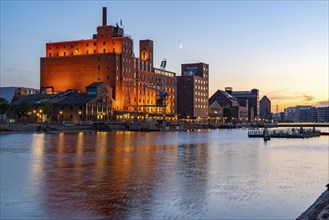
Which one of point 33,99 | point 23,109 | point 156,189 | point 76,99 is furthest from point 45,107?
point 156,189

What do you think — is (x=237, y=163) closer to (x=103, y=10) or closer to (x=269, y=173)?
(x=269, y=173)

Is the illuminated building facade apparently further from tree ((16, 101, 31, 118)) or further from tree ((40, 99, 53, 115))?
tree ((16, 101, 31, 118))

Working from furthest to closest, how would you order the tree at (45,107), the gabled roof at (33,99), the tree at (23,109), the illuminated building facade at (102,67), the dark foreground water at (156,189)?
the illuminated building facade at (102,67)
the gabled roof at (33,99)
the tree at (45,107)
the tree at (23,109)
the dark foreground water at (156,189)

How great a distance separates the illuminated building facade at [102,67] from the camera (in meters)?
173

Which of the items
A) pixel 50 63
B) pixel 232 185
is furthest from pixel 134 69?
pixel 232 185

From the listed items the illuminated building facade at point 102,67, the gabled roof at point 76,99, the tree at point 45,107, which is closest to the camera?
the tree at point 45,107

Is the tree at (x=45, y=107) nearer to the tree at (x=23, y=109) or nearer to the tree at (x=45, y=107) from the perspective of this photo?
the tree at (x=45, y=107)

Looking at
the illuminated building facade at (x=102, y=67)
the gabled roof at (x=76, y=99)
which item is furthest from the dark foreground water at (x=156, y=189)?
the illuminated building facade at (x=102, y=67)

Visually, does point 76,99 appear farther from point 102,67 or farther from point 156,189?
point 156,189

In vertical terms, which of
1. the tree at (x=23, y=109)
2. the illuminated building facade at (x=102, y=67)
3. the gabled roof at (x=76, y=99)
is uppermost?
the illuminated building facade at (x=102, y=67)

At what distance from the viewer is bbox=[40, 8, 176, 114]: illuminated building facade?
6801 inches

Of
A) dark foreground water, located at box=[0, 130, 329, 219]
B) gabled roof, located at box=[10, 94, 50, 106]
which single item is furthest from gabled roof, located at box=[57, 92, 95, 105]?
dark foreground water, located at box=[0, 130, 329, 219]

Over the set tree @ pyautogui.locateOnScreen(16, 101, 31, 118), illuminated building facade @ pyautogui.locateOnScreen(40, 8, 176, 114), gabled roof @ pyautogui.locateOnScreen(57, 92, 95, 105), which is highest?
illuminated building facade @ pyautogui.locateOnScreen(40, 8, 176, 114)

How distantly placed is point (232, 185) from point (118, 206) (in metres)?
10.4
